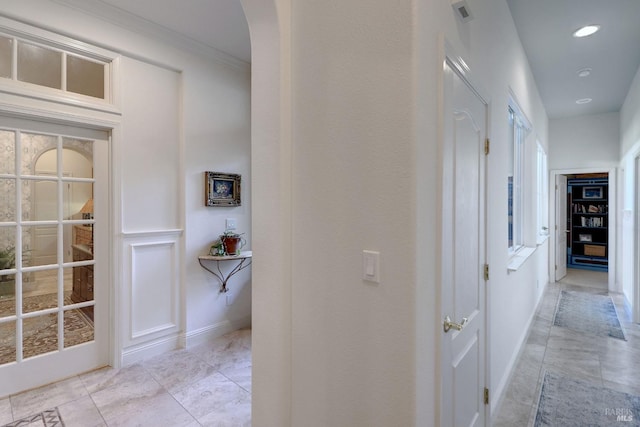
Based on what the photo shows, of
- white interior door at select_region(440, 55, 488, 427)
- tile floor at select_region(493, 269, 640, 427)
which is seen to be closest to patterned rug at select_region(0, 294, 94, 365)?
white interior door at select_region(440, 55, 488, 427)

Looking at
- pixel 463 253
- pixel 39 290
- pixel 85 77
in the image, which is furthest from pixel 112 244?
pixel 463 253

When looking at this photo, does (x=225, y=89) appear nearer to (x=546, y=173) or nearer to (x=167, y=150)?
(x=167, y=150)

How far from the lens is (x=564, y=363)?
289 cm

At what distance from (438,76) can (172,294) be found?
289 centimetres

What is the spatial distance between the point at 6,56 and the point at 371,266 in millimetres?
2868

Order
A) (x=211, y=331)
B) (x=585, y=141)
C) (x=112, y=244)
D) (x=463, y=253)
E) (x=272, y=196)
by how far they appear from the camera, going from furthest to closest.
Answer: (x=585, y=141) → (x=211, y=331) → (x=112, y=244) → (x=463, y=253) → (x=272, y=196)

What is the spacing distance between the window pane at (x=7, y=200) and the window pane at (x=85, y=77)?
81 cm

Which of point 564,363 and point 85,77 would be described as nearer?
point 85,77

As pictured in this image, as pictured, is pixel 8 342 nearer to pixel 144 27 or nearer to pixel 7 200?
pixel 7 200

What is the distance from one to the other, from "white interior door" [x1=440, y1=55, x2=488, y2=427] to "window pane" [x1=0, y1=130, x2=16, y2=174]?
2876mm

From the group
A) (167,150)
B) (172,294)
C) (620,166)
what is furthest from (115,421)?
(620,166)

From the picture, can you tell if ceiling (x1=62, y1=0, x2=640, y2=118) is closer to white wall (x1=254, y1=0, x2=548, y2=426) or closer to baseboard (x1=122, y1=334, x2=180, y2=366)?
white wall (x1=254, y1=0, x2=548, y2=426)

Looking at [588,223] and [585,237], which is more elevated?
[588,223]

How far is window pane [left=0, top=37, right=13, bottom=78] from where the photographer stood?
2.24m
